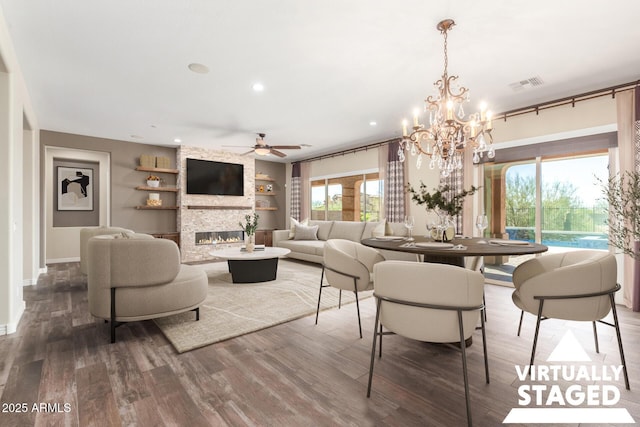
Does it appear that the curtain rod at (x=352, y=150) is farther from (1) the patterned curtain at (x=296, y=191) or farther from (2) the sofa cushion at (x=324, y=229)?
(2) the sofa cushion at (x=324, y=229)

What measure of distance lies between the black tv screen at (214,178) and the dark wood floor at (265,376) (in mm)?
4390

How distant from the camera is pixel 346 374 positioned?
1907 mm

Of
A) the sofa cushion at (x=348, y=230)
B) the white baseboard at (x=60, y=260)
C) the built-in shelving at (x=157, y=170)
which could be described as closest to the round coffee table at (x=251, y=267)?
the sofa cushion at (x=348, y=230)

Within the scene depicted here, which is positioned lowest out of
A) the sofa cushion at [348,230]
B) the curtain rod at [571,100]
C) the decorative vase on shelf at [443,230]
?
the sofa cushion at [348,230]

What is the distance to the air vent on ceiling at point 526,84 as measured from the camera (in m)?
3.30

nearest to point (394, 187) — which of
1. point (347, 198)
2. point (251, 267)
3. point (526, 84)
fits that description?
point (347, 198)

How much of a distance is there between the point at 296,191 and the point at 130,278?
19.8 ft

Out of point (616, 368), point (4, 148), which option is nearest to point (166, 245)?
point (4, 148)

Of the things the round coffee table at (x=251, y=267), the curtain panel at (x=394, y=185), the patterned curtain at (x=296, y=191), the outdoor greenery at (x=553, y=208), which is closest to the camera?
the outdoor greenery at (x=553, y=208)

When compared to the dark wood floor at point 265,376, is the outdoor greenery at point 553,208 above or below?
above

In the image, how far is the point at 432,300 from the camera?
1.46 m

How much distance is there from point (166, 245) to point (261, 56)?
195 centimetres

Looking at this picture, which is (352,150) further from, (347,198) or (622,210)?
(622,210)

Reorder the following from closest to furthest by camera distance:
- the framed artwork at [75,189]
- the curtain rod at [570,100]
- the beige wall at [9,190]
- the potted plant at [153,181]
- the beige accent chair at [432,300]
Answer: the beige accent chair at [432,300] < the beige wall at [9,190] < the curtain rod at [570,100] < the framed artwork at [75,189] < the potted plant at [153,181]
